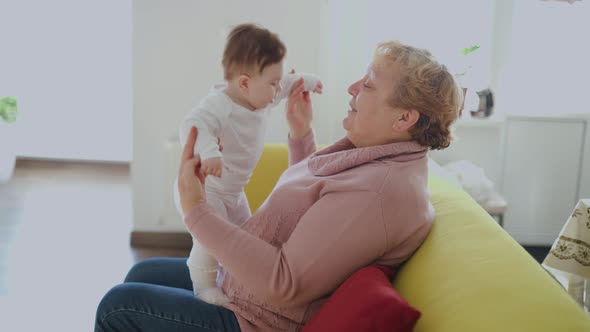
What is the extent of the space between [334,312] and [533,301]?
0.39 m

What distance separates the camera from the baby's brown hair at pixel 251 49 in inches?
69.9

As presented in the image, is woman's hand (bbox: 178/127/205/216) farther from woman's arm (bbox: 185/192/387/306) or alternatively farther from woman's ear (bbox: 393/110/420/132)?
woman's ear (bbox: 393/110/420/132)

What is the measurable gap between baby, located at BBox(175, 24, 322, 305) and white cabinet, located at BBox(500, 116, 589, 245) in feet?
7.40

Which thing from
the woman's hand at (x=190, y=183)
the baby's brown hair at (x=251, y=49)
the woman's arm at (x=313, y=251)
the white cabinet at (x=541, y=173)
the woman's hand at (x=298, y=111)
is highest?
the baby's brown hair at (x=251, y=49)

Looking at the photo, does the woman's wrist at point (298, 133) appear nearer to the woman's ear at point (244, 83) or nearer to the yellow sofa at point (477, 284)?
the woman's ear at point (244, 83)

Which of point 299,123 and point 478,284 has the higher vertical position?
point 299,123

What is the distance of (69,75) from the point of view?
18.0 ft

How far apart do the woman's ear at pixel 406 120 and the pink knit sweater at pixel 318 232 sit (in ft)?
0.15

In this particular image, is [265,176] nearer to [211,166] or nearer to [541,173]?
[211,166]

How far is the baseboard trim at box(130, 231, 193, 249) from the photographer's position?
12.5 ft

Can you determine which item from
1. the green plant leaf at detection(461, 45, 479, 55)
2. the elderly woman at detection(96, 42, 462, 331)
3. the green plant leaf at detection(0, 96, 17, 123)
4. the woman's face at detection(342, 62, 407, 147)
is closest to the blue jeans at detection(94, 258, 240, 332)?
the elderly woman at detection(96, 42, 462, 331)

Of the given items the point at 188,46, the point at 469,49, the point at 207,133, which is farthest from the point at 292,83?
the point at 469,49

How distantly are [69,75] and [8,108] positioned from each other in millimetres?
633

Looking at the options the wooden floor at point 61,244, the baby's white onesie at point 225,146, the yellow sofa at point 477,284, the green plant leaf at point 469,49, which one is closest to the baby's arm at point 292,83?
the baby's white onesie at point 225,146
